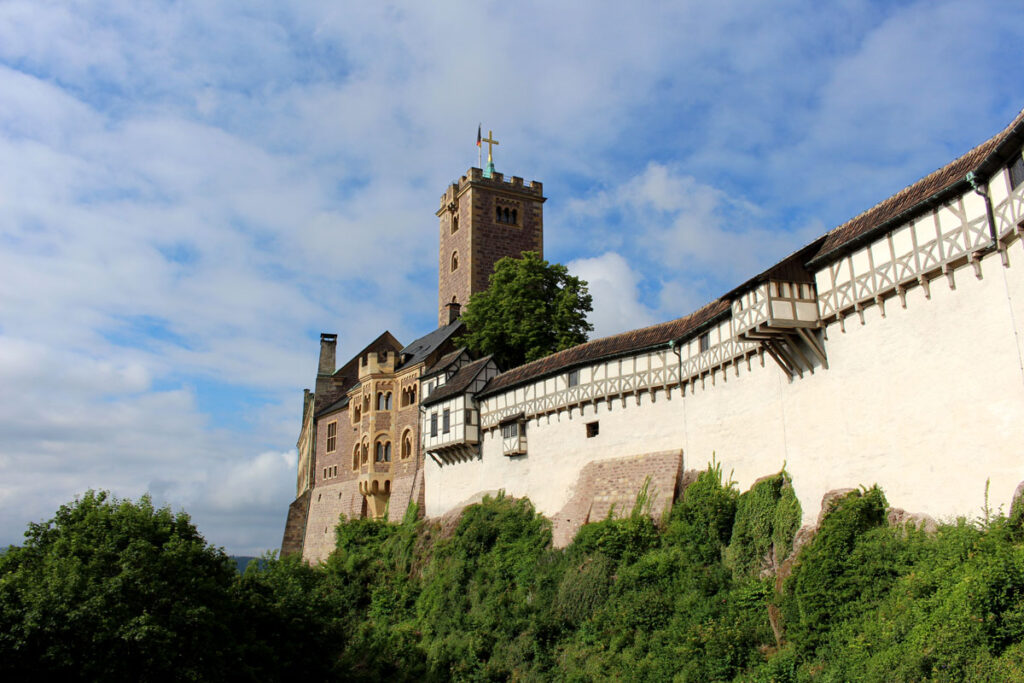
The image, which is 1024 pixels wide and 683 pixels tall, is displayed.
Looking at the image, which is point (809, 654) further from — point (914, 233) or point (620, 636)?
point (914, 233)

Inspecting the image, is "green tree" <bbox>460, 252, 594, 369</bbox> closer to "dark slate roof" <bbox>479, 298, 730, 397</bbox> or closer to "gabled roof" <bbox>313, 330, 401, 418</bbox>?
"dark slate roof" <bbox>479, 298, 730, 397</bbox>

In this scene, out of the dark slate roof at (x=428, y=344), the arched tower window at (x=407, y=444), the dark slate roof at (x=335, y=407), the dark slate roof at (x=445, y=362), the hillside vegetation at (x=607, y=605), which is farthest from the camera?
the dark slate roof at (x=335, y=407)

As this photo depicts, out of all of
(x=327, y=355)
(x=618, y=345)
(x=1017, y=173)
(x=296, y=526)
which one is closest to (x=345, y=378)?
(x=327, y=355)

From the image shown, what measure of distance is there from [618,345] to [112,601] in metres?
18.6

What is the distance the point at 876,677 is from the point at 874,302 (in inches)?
355

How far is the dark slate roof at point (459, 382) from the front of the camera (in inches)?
1592

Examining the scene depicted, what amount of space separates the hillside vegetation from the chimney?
1020 inches

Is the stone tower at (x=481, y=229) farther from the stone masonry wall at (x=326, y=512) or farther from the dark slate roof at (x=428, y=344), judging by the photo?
the stone masonry wall at (x=326, y=512)

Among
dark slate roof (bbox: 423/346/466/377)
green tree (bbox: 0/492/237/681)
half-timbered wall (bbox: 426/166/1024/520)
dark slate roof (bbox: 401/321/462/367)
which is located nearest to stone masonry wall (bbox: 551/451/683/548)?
half-timbered wall (bbox: 426/166/1024/520)

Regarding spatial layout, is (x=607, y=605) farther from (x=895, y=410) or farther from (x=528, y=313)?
(x=528, y=313)

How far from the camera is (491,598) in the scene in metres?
31.7

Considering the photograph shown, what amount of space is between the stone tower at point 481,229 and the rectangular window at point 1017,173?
38002 mm

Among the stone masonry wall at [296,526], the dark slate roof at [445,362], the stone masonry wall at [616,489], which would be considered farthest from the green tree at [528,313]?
the stone masonry wall at [296,526]

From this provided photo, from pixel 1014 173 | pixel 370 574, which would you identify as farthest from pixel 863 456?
pixel 370 574
